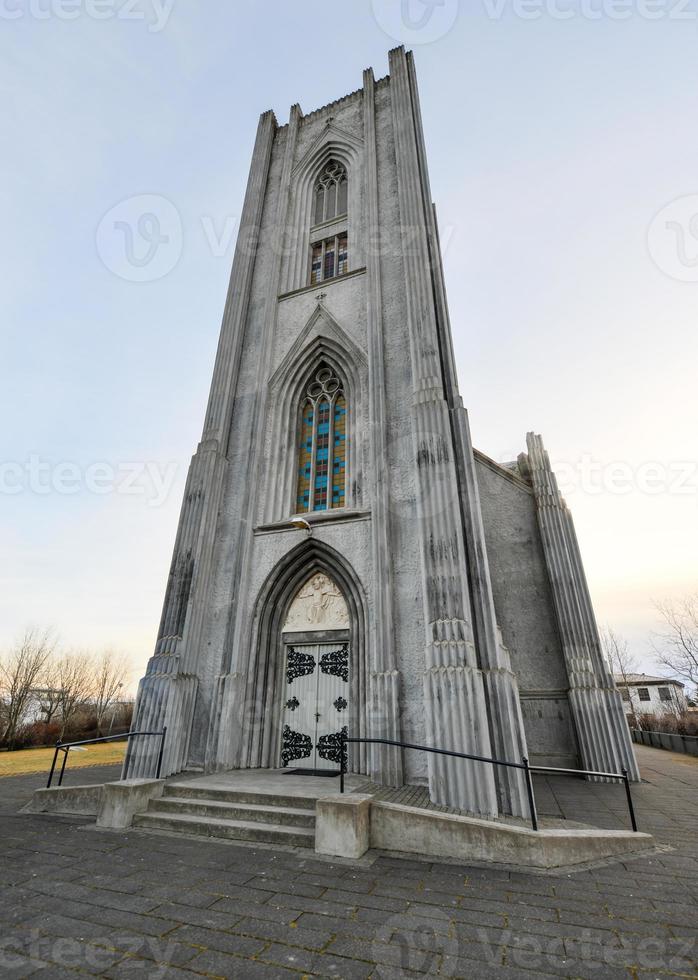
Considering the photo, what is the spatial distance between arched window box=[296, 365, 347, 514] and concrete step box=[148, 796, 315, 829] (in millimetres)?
6430

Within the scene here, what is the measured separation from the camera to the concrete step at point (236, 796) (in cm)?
631

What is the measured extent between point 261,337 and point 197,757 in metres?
11.1

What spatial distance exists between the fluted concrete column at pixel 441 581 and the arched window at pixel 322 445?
107 inches

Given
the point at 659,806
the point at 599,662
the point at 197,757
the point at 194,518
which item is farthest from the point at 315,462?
the point at 659,806

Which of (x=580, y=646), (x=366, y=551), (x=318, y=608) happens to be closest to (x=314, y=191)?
(x=366, y=551)

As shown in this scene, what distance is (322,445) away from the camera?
12.4 meters

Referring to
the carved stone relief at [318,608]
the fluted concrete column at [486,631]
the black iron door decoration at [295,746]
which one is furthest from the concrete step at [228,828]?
the carved stone relief at [318,608]

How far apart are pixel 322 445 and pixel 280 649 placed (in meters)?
5.40

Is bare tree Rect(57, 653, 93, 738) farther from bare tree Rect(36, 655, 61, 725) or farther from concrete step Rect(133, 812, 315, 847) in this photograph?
concrete step Rect(133, 812, 315, 847)

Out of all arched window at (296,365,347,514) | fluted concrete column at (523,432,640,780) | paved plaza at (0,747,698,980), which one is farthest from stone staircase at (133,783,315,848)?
fluted concrete column at (523,432,640,780)

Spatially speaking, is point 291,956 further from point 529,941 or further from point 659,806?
point 659,806

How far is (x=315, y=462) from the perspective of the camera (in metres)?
12.1

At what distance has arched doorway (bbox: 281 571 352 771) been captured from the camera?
30.7 ft

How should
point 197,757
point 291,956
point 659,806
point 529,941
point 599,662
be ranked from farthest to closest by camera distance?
point 599,662 < point 197,757 < point 659,806 < point 529,941 < point 291,956
